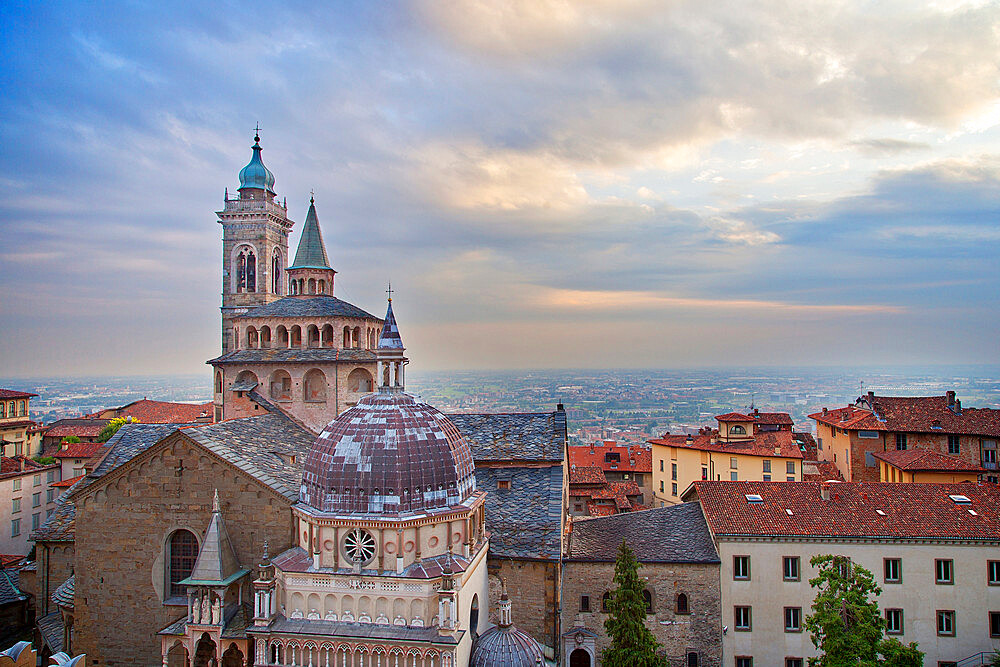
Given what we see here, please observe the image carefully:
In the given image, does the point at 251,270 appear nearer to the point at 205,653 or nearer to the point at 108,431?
the point at 108,431

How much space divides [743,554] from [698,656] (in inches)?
185

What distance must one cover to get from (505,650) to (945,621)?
20030 millimetres

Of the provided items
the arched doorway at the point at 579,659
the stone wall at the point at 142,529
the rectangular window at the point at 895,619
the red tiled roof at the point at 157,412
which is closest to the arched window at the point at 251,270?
the red tiled roof at the point at 157,412

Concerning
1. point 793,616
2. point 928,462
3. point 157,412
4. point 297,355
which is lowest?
point 793,616

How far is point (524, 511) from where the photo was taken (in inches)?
1121

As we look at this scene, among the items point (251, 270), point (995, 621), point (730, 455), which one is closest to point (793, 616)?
point (995, 621)

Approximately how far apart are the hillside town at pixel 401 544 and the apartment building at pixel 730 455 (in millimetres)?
9440

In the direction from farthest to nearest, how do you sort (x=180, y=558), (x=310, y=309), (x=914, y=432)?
(x=914, y=432), (x=310, y=309), (x=180, y=558)

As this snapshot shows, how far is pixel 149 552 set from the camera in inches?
918

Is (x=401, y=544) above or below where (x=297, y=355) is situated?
below

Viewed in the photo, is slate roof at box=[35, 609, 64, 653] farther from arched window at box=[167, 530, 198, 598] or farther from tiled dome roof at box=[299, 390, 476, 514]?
tiled dome roof at box=[299, 390, 476, 514]

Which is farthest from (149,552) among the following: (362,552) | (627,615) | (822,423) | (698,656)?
(822,423)

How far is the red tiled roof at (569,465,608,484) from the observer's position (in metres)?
54.0

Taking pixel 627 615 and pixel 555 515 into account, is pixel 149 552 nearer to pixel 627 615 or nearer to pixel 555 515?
pixel 555 515
